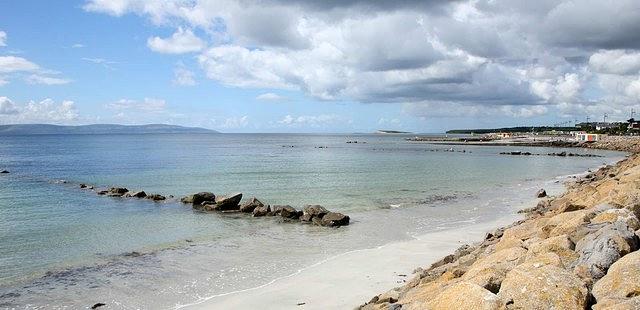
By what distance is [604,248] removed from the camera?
992cm

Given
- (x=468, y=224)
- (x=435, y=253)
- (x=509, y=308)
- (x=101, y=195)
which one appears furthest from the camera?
(x=101, y=195)

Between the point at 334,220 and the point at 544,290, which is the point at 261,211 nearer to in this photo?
the point at 334,220

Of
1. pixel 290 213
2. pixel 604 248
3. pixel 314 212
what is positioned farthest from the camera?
pixel 290 213

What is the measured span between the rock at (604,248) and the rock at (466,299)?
2589 mm

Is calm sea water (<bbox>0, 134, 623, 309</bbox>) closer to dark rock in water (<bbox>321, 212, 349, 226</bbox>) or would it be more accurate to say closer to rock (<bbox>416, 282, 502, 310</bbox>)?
dark rock in water (<bbox>321, 212, 349, 226</bbox>)

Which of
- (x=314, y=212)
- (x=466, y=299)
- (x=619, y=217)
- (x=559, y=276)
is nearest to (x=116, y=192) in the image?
(x=314, y=212)

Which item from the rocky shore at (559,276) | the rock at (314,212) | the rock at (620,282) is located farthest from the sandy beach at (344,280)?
the rock at (620,282)

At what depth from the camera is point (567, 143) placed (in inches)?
5748

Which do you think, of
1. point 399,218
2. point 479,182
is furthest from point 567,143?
point 399,218

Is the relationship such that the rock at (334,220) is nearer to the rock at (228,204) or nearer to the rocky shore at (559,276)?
the rock at (228,204)

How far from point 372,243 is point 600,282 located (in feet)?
48.5

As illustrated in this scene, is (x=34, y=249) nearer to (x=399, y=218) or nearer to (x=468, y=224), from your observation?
(x=399, y=218)

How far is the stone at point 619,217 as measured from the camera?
11.9 m

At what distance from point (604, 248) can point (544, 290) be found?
282 centimetres
